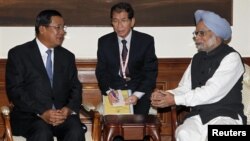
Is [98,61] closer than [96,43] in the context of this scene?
Yes

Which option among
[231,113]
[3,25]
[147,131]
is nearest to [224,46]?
[231,113]

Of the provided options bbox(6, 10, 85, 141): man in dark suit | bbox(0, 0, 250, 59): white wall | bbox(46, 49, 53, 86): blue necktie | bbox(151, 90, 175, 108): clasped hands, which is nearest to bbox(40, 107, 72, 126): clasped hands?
bbox(6, 10, 85, 141): man in dark suit

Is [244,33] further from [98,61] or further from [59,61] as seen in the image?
[59,61]

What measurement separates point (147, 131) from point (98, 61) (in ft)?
3.92

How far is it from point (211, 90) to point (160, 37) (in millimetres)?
1545

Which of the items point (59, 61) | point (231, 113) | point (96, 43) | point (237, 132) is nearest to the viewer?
point (237, 132)

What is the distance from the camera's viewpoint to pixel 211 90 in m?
4.79

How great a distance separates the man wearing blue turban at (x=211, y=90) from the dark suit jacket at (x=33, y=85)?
0.91 m

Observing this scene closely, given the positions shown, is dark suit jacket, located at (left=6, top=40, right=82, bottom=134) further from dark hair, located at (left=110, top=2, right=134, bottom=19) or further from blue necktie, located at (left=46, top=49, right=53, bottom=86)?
dark hair, located at (left=110, top=2, right=134, bottom=19)

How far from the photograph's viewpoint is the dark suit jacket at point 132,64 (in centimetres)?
566

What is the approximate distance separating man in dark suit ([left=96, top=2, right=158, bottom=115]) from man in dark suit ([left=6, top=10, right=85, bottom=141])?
0.45 metres

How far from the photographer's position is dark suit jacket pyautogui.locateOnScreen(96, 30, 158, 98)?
5656mm

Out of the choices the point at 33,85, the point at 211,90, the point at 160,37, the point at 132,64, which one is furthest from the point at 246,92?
the point at 33,85

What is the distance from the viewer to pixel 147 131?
15.9ft
